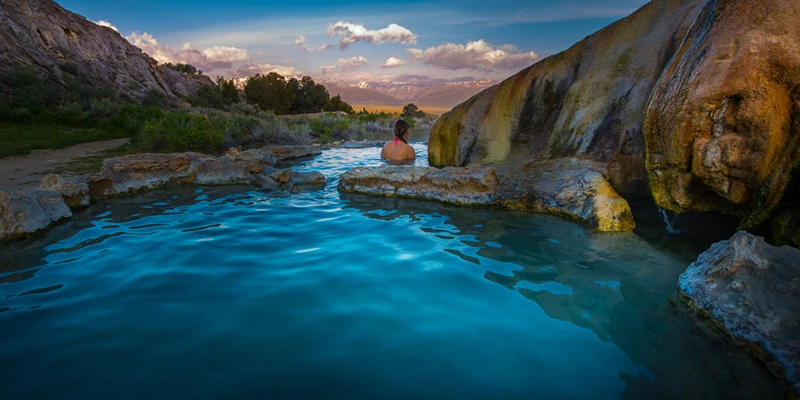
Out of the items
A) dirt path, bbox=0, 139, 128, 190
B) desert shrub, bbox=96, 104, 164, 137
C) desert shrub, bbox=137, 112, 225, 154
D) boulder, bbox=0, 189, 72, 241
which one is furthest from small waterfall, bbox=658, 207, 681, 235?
desert shrub, bbox=96, 104, 164, 137

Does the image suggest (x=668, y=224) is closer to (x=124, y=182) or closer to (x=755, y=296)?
(x=755, y=296)

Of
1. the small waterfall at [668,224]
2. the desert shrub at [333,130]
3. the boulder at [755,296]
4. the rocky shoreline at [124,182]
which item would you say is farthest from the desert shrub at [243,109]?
the boulder at [755,296]

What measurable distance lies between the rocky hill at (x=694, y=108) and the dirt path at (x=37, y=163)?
8586 mm

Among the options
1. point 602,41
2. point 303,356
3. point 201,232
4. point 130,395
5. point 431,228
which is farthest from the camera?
point 602,41

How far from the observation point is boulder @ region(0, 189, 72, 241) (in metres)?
4.14

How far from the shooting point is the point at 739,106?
10.4 feet

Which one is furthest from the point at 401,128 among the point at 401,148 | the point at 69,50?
the point at 69,50

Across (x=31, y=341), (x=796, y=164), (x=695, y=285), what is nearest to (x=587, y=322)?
(x=695, y=285)

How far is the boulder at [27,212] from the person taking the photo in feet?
13.6

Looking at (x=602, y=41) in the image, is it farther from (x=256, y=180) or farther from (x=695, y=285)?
(x=256, y=180)

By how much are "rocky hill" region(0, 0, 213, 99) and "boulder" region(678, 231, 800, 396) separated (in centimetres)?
2245

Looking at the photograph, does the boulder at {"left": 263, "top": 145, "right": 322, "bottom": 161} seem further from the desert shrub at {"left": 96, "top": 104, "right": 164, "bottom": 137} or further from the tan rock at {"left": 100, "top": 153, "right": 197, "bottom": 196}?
the desert shrub at {"left": 96, "top": 104, "right": 164, "bottom": 137}

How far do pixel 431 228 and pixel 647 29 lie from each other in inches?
191

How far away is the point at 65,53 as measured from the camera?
68.2 ft
